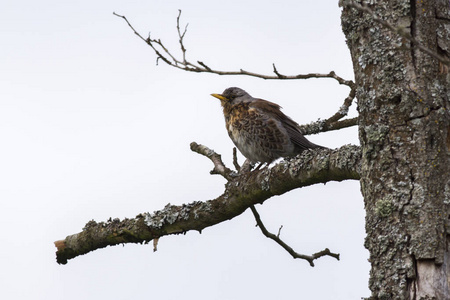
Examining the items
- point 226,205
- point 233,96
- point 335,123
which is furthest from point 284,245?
point 233,96

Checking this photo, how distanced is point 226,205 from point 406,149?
1444mm

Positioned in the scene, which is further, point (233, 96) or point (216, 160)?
point (233, 96)

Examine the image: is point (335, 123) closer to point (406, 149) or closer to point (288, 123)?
point (288, 123)

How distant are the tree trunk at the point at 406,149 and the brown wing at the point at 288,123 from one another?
114 inches

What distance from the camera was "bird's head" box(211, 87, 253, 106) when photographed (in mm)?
6594

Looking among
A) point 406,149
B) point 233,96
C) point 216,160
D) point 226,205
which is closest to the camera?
point 406,149

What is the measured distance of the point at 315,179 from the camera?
11.3 feet

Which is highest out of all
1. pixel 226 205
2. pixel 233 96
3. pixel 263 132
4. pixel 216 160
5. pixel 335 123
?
pixel 233 96

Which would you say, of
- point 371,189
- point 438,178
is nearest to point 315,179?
point 371,189

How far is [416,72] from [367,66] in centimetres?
23

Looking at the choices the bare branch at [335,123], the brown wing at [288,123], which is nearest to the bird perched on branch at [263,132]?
the brown wing at [288,123]

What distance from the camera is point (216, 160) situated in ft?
15.6

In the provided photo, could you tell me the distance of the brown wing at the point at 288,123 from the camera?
580 cm

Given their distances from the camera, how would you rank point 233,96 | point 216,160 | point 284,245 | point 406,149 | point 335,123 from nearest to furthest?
point 406,149 < point 284,245 < point 216,160 < point 335,123 < point 233,96
